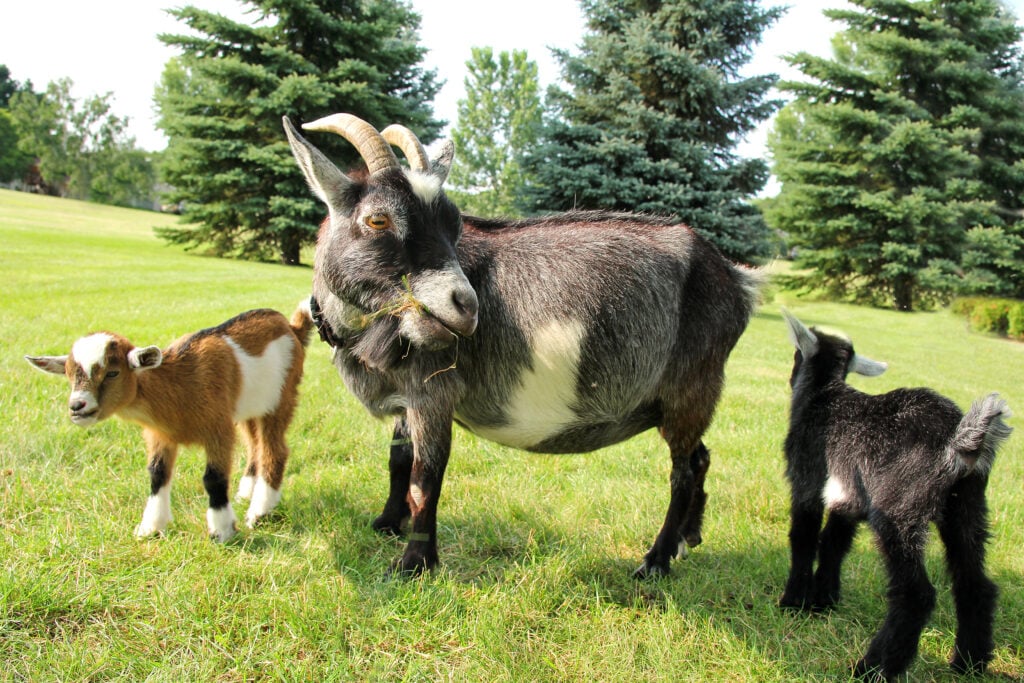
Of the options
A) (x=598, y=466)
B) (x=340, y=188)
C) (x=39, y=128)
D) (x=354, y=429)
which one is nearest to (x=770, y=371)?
(x=598, y=466)

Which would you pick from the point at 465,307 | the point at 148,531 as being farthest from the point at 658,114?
the point at 148,531

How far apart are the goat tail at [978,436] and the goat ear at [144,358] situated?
11.5 feet

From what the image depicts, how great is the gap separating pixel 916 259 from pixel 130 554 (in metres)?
26.5

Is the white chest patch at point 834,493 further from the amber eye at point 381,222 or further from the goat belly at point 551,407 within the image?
the amber eye at point 381,222

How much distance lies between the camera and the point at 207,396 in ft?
11.7

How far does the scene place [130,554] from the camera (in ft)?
10.2

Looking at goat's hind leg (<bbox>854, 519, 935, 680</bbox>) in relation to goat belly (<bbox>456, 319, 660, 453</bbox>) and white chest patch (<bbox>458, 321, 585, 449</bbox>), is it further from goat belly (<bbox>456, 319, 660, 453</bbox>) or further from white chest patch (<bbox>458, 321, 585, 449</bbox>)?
white chest patch (<bbox>458, 321, 585, 449</bbox>)

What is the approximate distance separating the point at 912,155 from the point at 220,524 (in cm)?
2685

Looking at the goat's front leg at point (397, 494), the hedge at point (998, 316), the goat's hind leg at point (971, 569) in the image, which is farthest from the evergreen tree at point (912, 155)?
the goat's front leg at point (397, 494)

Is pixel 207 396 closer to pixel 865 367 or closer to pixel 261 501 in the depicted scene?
pixel 261 501

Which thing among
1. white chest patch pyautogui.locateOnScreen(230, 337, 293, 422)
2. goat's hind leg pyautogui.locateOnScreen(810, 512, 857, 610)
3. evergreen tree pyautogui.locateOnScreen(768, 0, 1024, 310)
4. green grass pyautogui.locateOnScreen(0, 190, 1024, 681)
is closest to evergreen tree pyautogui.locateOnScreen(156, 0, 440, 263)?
evergreen tree pyautogui.locateOnScreen(768, 0, 1024, 310)

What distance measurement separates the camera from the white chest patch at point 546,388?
3.06 m

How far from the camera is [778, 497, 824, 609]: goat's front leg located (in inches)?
122

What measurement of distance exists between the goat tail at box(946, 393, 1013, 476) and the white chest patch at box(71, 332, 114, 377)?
370 centimetres
